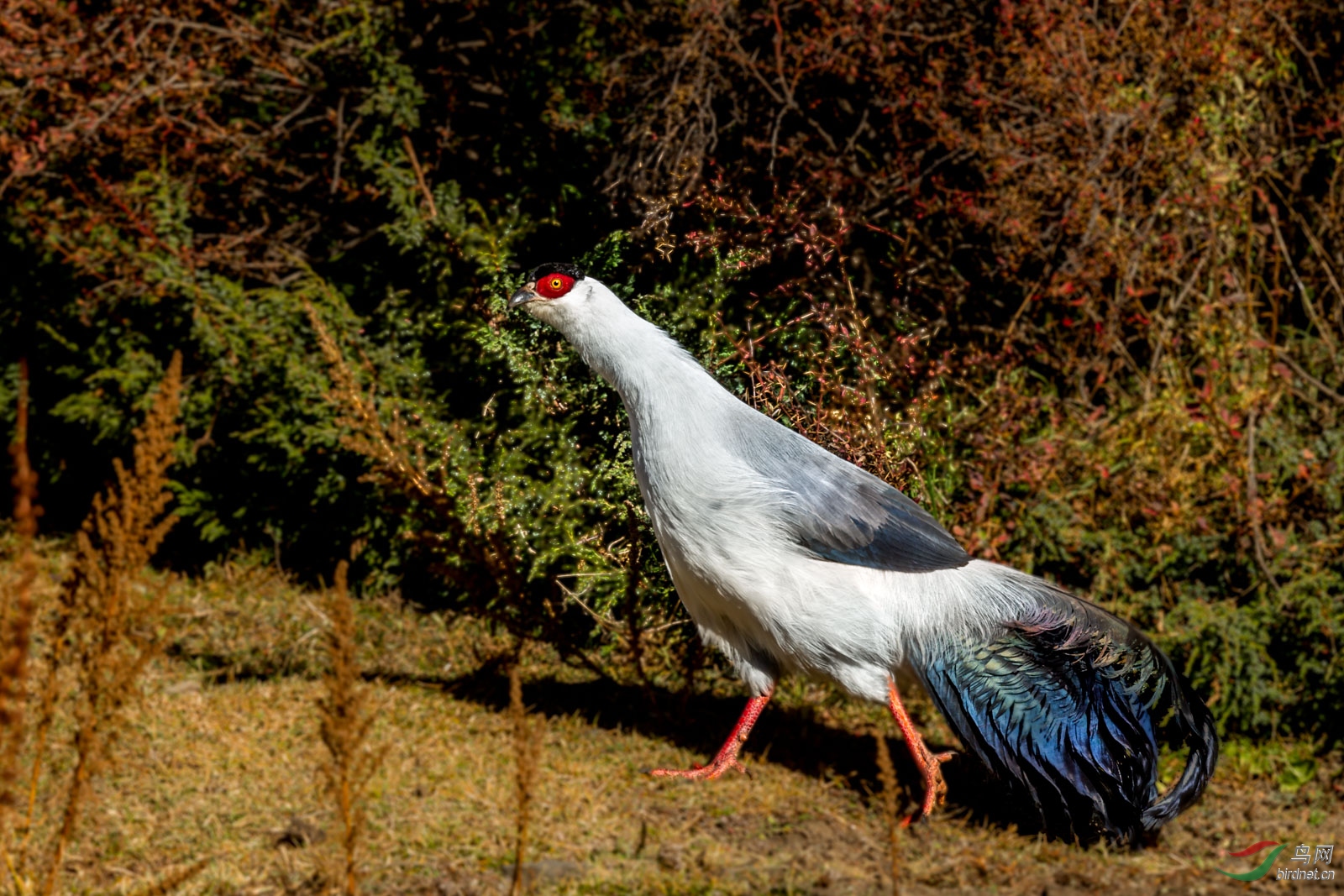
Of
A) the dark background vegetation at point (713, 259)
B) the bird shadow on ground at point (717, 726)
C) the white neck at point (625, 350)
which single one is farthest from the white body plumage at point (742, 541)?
the bird shadow on ground at point (717, 726)

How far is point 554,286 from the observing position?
2598 mm

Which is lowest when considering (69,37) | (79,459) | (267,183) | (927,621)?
(79,459)

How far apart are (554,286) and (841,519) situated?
777 mm

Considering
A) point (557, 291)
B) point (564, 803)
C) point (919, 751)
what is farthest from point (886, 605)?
point (564, 803)

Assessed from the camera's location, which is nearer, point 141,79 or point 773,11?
point 773,11

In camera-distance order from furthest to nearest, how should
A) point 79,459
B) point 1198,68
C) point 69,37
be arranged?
1. point 79,459
2. point 69,37
3. point 1198,68

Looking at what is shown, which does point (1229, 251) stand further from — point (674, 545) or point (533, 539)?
point (674, 545)

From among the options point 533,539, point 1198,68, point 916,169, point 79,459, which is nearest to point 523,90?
point 916,169

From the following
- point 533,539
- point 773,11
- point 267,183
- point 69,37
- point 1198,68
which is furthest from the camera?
point 267,183

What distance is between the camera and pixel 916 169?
17.3 feet

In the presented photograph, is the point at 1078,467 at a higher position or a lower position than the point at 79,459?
higher

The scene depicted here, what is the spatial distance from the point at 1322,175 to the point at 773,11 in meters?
3.01

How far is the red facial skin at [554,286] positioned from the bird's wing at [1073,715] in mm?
1059

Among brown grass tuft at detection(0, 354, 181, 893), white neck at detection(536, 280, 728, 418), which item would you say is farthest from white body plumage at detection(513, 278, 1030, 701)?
brown grass tuft at detection(0, 354, 181, 893)
